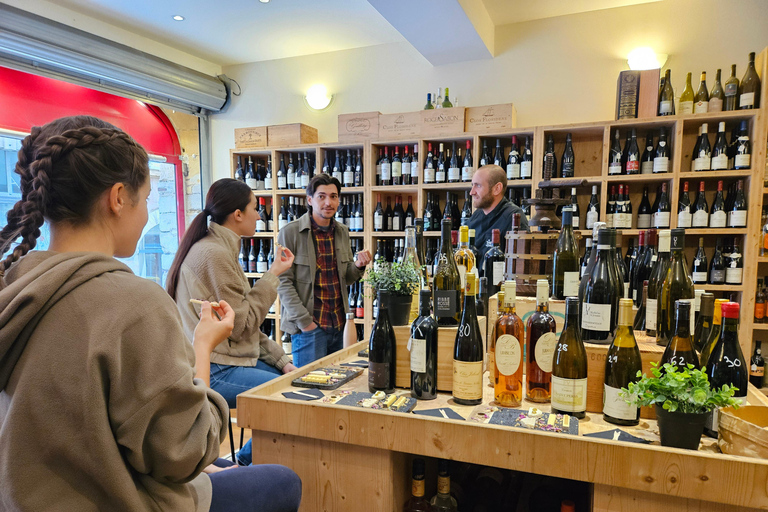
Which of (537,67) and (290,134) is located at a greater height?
(537,67)

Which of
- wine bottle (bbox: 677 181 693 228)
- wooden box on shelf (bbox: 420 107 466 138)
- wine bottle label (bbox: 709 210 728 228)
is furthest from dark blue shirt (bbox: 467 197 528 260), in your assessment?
wine bottle label (bbox: 709 210 728 228)

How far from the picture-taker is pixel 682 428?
0.98m

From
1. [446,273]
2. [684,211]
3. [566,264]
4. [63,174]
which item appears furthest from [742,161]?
[63,174]

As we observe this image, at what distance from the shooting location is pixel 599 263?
1363mm

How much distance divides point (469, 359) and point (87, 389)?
90cm

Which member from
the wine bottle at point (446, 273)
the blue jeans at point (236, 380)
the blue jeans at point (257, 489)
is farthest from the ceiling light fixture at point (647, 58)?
the blue jeans at point (257, 489)

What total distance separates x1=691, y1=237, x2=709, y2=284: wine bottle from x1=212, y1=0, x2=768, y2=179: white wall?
1.24 metres

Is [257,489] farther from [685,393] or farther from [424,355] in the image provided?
[685,393]

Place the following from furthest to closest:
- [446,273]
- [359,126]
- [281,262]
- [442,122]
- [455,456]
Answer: [359,126]
[442,122]
[281,262]
[446,273]
[455,456]

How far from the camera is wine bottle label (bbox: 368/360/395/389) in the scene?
139 centimetres

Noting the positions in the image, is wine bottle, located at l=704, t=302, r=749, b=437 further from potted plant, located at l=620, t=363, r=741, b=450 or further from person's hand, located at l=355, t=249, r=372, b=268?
person's hand, located at l=355, t=249, r=372, b=268

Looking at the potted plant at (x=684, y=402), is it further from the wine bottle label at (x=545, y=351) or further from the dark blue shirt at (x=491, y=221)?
the dark blue shirt at (x=491, y=221)

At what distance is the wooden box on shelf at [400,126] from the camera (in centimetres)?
388

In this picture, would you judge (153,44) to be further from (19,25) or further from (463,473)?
(463,473)
